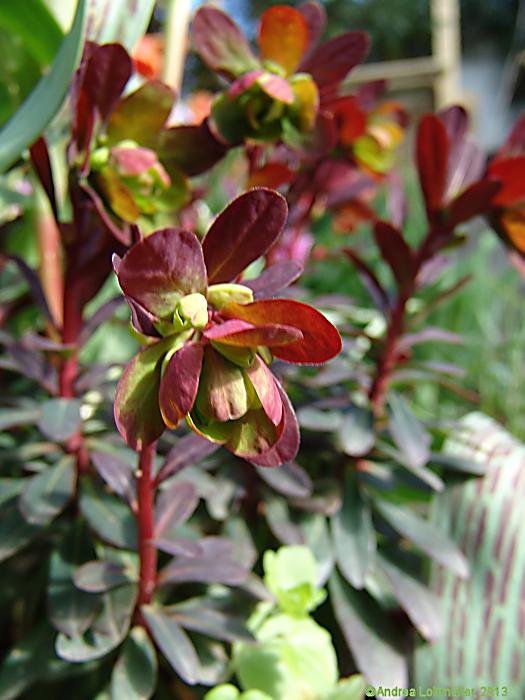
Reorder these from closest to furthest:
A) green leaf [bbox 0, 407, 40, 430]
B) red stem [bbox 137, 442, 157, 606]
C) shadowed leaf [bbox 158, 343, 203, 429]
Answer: shadowed leaf [bbox 158, 343, 203, 429] → red stem [bbox 137, 442, 157, 606] → green leaf [bbox 0, 407, 40, 430]

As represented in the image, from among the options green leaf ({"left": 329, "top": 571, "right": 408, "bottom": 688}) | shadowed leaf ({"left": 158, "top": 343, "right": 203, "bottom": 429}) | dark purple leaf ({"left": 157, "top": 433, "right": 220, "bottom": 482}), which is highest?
shadowed leaf ({"left": 158, "top": 343, "right": 203, "bottom": 429})

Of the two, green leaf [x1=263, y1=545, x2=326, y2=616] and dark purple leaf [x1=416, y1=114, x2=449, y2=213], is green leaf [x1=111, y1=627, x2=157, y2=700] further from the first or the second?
dark purple leaf [x1=416, y1=114, x2=449, y2=213]

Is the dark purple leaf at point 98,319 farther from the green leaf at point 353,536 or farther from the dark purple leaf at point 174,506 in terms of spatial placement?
the green leaf at point 353,536

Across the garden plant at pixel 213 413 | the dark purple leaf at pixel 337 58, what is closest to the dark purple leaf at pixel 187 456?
the garden plant at pixel 213 413

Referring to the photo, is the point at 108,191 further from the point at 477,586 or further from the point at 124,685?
the point at 477,586

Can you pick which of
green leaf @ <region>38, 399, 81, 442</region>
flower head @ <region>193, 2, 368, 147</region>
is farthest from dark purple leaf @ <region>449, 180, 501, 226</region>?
green leaf @ <region>38, 399, 81, 442</region>

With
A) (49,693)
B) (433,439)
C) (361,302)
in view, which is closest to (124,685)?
(49,693)

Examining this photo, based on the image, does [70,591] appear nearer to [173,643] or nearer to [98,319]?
[173,643]
